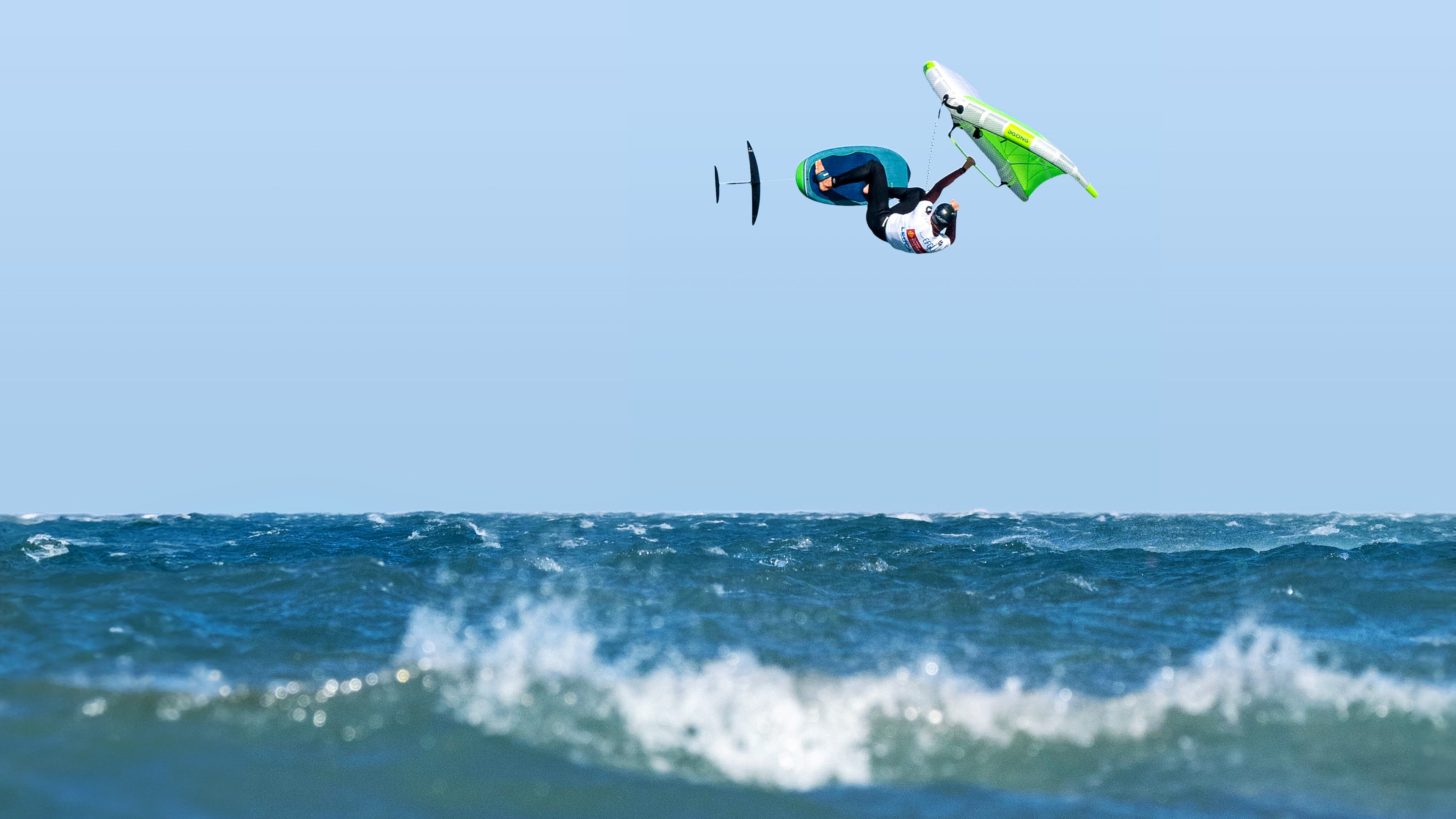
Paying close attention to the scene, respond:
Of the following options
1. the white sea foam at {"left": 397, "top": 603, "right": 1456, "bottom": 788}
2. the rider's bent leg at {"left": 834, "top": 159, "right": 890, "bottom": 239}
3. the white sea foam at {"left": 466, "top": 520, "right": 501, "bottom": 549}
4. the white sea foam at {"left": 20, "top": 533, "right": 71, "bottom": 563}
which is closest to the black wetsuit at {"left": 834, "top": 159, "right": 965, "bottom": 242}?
the rider's bent leg at {"left": 834, "top": 159, "right": 890, "bottom": 239}

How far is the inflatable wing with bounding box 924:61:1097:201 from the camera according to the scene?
12.1 metres

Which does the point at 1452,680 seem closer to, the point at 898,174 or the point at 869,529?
the point at 898,174

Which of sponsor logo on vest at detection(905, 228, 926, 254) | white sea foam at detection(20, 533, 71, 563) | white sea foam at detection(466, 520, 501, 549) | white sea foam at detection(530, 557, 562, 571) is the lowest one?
white sea foam at detection(20, 533, 71, 563)

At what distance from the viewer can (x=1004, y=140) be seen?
12.4 m

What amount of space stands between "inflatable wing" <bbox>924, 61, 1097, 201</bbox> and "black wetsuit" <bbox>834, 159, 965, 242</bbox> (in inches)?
23.9

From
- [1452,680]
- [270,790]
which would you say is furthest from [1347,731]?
[270,790]

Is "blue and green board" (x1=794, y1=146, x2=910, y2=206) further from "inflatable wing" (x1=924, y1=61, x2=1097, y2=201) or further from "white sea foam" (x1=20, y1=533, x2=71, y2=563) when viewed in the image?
"white sea foam" (x1=20, y1=533, x2=71, y2=563)

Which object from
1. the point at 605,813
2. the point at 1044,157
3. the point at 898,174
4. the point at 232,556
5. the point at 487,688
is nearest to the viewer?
the point at 605,813

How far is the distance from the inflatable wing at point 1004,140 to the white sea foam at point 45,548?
564 inches

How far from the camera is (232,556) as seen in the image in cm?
1733

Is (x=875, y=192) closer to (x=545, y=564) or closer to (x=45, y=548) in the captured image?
(x=545, y=564)

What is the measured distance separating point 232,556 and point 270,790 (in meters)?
11.5

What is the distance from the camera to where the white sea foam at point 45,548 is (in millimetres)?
15867

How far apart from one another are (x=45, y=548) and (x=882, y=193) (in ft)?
47.9
